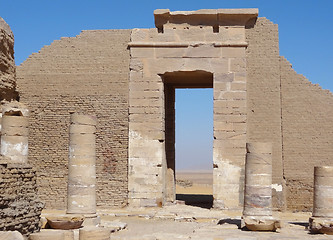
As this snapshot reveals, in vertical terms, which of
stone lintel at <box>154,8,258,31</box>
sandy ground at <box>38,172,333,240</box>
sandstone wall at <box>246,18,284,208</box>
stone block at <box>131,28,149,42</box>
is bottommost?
sandy ground at <box>38,172,333,240</box>

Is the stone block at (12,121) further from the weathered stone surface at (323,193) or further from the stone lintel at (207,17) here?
the weathered stone surface at (323,193)

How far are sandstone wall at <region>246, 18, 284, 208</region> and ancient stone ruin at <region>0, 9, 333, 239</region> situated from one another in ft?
0.10

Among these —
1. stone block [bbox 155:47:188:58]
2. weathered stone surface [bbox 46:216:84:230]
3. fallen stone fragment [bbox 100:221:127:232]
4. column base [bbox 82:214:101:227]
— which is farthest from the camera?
stone block [bbox 155:47:188:58]

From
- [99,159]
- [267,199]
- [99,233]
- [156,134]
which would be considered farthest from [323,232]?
[99,159]

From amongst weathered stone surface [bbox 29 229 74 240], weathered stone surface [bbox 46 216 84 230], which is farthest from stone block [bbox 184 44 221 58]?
A: weathered stone surface [bbox 29 229 74 240]

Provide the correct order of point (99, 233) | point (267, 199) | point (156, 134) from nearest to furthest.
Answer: point (99, 233), point (267, 199), point (156, 134)

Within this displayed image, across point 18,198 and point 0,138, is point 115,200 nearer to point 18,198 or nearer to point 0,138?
point 0,138

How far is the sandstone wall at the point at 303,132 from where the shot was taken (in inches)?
653

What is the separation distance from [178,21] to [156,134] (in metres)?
3.75

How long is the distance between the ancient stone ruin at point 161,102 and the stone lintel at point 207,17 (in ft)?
0.11

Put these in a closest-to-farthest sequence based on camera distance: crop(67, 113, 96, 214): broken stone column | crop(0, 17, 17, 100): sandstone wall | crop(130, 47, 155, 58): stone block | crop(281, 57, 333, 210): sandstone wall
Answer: crop(67, 113, 96, 214): broken stone column, crop(281, 57, 333, 210): sandstone wall, crop(0, 17, 17, 100): sandstone wall, crop(130, 47, 155, 58): stone block

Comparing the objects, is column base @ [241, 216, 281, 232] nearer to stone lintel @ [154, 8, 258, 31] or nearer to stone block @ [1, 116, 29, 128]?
stone block @ [1, 116, 29, 128]

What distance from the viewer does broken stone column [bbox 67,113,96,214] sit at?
13367 millimetres

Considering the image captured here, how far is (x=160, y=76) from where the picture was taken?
674 inches
